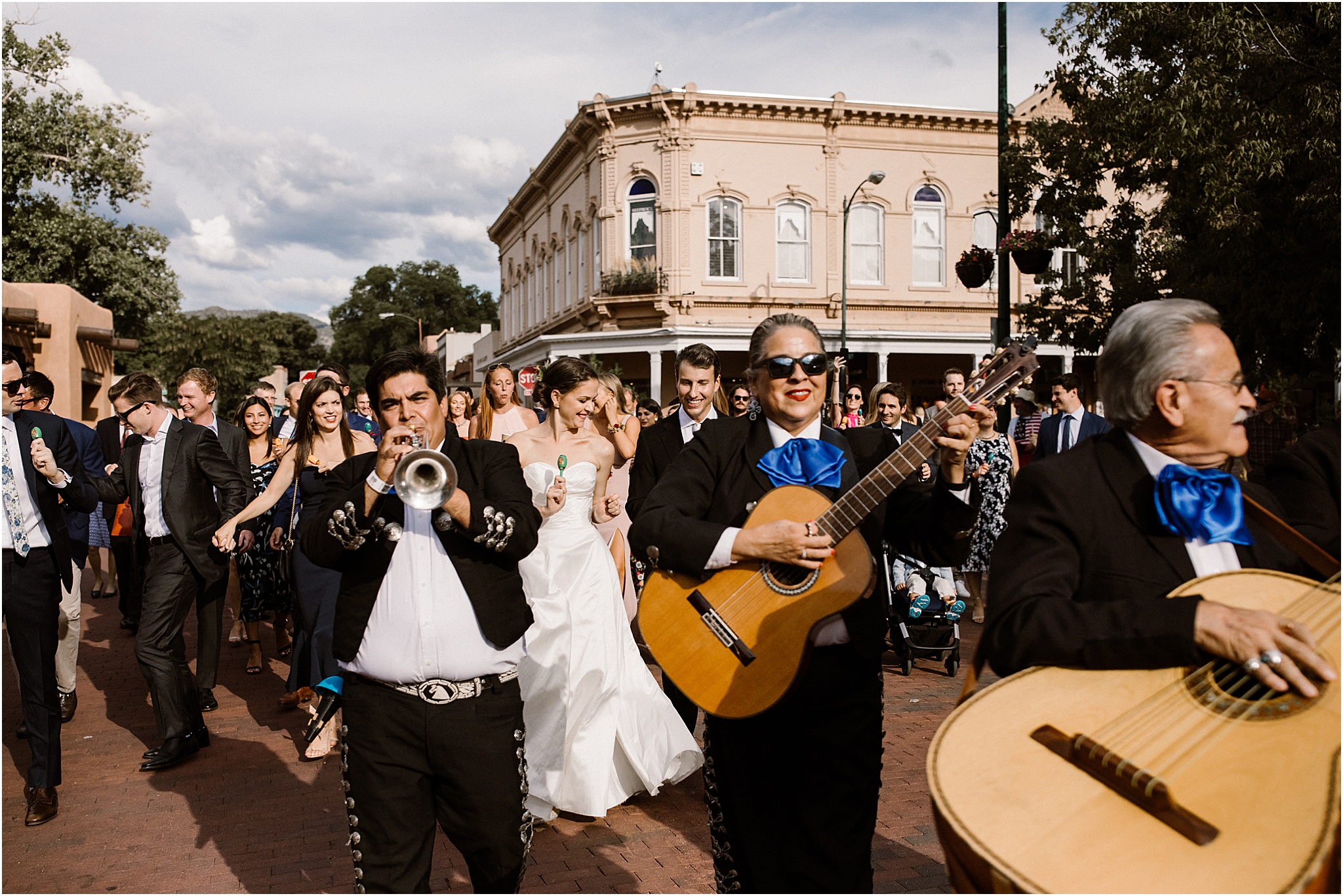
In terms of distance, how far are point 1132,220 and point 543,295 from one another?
25445 mm

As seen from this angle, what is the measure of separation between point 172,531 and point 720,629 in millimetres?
4810

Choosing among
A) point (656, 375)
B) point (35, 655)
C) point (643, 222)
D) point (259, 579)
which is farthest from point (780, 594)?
point (643, 222)

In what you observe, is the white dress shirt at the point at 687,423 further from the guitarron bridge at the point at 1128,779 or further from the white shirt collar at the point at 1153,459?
the guitarron bridge at the point at 1128,779

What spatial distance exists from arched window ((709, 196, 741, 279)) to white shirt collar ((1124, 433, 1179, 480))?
2742cm

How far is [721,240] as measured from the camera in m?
29.1

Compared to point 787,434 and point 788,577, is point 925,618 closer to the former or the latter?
point 787,434

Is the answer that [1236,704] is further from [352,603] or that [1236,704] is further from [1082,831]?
[352,603]

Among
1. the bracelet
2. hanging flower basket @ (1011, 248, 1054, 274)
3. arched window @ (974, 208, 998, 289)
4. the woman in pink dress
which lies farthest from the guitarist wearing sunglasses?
arched window @ (974, 208, 998, 289)

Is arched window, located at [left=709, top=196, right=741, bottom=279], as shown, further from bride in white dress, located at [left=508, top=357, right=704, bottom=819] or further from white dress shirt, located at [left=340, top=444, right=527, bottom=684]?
white dress shirt, located at [left=340, top=444, right=527, bottom=684]

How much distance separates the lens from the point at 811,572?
2.96 m

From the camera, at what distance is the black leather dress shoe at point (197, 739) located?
599 cm

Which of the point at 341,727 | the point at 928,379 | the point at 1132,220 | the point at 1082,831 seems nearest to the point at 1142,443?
Answer: the point at 1082,831

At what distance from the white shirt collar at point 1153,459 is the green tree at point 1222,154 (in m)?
9.76

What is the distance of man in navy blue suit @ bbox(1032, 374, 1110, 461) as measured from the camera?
9.15 meters
